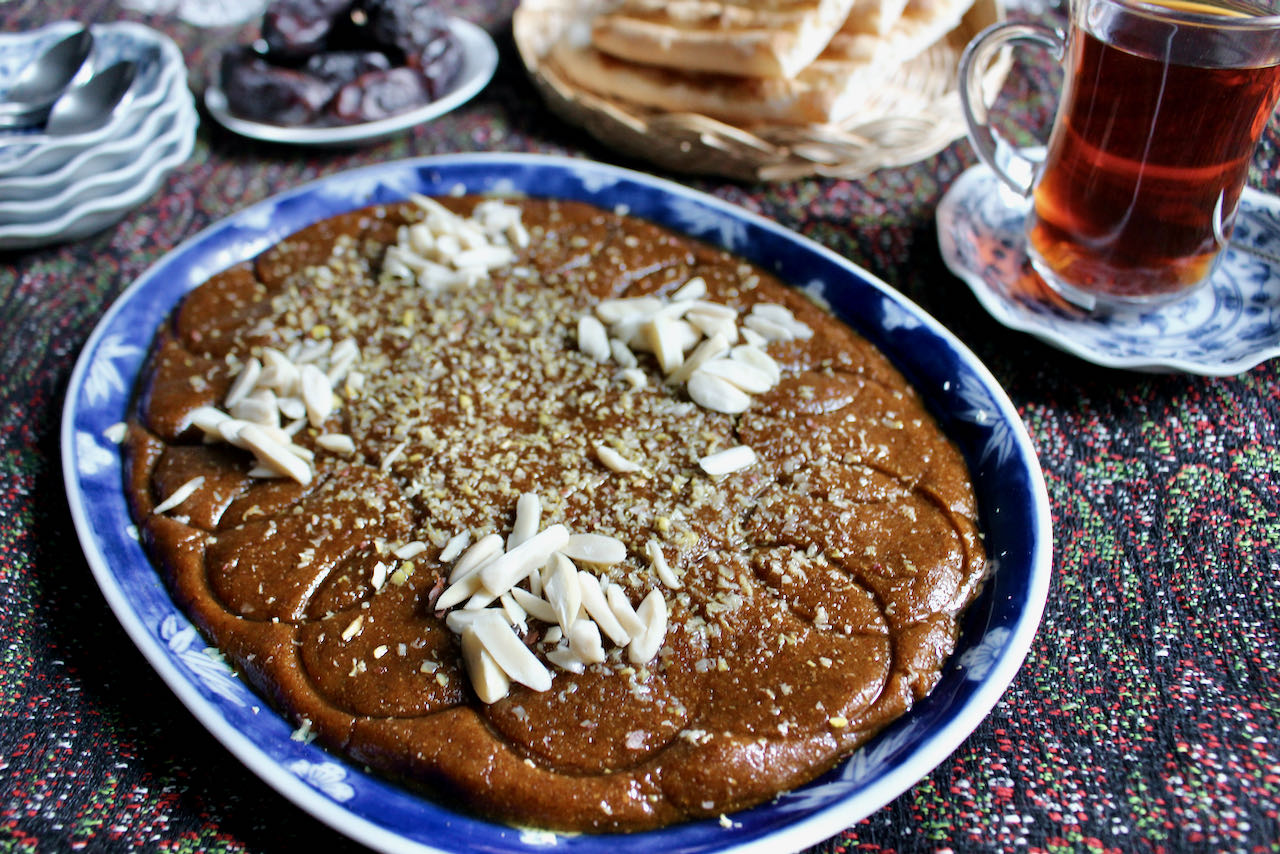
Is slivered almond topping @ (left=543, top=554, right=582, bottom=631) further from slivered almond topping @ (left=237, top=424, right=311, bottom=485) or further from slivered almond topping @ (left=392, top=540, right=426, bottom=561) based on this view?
slivered almond topping @ (left=237, top=424, right=311, bottom=485)

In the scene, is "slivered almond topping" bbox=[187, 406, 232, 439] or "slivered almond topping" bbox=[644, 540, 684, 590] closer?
"slivered almond topping" bbox=[644, 540, 684, 590]

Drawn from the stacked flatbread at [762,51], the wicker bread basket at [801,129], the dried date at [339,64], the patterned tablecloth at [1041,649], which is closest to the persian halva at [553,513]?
the patterned tablecloth at [1041,649]

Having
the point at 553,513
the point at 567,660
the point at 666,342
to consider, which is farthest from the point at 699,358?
the point at 567,660

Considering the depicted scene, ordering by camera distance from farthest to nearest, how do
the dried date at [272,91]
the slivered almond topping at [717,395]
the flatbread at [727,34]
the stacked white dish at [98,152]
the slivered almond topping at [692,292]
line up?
the dried date at [272,91], the flatbread at [727,34], the stacked white dish at [98,152], the slivered almond topping at [692,292], the slivered almond topping at [717,395]

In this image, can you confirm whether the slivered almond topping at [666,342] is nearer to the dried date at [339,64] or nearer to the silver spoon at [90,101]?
the dried date at [339,64]

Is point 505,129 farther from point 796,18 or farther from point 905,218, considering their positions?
point 905,218

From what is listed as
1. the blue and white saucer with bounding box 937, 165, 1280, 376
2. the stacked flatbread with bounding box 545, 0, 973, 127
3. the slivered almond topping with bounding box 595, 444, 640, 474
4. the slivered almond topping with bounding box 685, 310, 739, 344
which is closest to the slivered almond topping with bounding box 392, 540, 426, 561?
the slivered almond topping with bounding box 595, 444, 640, 474
